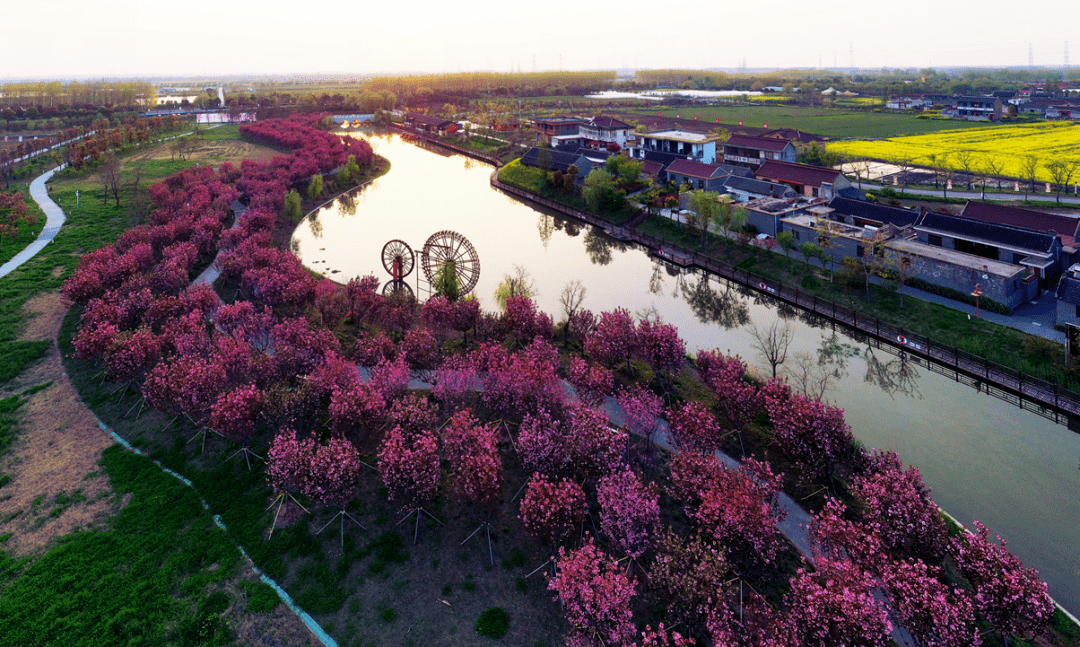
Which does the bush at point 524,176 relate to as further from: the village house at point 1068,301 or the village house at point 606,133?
the village house at point 1068,301

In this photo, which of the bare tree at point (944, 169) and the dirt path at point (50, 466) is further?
the bare tree at point (944, 169)

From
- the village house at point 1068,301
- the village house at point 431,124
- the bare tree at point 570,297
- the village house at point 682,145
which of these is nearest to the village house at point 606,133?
the village house at point 682,145

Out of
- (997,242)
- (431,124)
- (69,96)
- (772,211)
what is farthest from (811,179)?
(69,96)

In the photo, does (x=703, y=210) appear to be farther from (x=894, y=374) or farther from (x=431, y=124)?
(x=431, y=124)

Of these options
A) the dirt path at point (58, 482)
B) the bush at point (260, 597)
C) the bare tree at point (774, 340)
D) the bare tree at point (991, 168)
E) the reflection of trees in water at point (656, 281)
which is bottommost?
the bush at point (260, 597)

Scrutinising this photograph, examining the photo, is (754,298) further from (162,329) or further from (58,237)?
(58,237)
